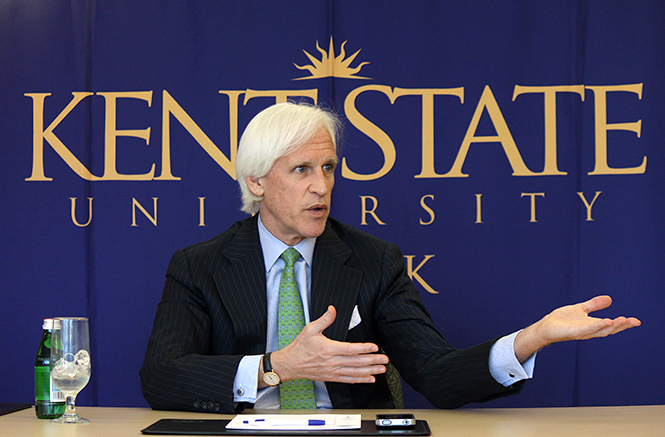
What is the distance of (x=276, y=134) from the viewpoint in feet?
6.21

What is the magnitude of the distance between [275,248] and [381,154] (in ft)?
3.95

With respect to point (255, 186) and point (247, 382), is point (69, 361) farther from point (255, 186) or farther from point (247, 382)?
point (255, 186)

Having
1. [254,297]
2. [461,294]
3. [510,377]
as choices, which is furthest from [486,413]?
[461,294]

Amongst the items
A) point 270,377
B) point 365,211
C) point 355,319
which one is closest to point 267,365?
point 270,377

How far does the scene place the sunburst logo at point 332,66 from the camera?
3.02m

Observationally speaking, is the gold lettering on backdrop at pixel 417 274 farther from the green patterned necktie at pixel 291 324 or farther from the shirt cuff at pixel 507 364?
the shirt cuff at pixel 507 364

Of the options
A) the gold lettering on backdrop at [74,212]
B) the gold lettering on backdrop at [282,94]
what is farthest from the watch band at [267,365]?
the gold lettering on backdrop at [74,212]

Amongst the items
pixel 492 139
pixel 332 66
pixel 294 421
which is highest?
pixel 332 66

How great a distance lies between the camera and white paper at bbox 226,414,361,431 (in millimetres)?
1262

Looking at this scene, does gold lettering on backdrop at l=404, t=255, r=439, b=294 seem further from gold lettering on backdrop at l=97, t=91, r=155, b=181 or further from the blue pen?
the blue pen

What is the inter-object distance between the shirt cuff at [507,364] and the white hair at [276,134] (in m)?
0.82

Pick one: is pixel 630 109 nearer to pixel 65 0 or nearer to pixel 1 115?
pixel 65 0

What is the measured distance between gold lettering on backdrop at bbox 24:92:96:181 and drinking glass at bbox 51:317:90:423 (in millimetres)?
1868

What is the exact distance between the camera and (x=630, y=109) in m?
2.95
